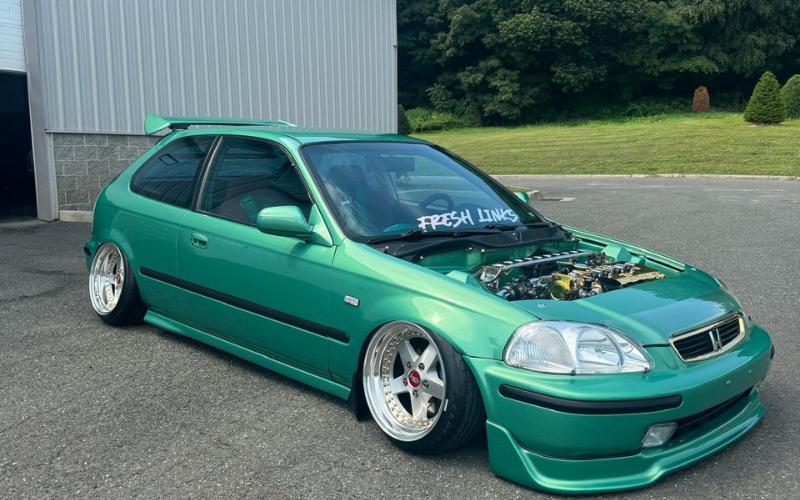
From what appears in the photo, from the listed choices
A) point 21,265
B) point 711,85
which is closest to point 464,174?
point 21,265

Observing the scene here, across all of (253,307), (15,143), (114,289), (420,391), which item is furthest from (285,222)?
(15,143)

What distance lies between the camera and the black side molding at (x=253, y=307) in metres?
3.47

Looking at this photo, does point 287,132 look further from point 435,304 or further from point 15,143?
point 15,143

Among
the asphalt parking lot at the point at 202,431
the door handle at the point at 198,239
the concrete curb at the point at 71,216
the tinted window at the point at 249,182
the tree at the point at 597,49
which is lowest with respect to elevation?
the asphalt parking lot at the point at 202,431

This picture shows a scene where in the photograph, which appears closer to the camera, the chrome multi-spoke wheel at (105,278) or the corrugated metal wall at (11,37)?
the chrome multi-spoke wheel at (105,278)

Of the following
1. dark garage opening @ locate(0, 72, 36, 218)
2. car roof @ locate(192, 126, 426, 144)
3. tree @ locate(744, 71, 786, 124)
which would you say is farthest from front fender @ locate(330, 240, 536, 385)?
tree @ locate(744, 71, 786, 124)

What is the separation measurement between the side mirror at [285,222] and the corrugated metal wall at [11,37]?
805 cm

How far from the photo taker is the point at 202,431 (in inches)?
134

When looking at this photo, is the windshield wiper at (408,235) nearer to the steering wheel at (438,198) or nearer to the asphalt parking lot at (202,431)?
the steering wheel at (438,198)

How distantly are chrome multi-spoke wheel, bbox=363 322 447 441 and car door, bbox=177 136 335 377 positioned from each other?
13.0 inches

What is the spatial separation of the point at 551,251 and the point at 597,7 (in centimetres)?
4674

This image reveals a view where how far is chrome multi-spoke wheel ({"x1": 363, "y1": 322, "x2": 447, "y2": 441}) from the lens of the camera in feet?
10.2

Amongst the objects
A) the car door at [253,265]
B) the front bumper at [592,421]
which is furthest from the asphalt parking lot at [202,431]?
the car door at [253,265]

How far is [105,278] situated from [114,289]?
0.39 feet
